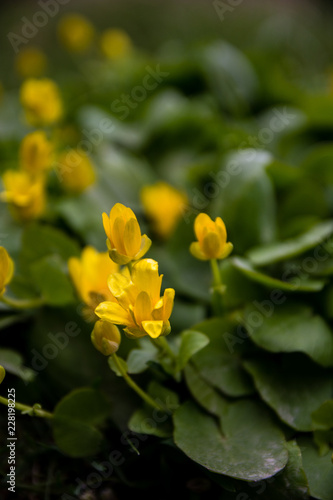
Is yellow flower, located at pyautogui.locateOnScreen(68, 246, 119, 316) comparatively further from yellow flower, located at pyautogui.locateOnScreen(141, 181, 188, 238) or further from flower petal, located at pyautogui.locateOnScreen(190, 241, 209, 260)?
yellow flower, located at pyautogui.locateOnScreen(141, 181, 188, 238)

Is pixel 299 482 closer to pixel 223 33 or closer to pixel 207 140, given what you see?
pixel 207 140

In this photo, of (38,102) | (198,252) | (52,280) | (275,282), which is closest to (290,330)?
(275,282)

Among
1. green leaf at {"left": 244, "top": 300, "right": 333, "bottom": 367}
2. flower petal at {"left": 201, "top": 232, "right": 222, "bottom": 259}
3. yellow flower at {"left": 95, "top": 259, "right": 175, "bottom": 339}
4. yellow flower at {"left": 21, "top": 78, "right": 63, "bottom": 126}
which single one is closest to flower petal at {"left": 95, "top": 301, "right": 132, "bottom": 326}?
yellow flower at {"left": 95, "top": 259, "right": 175, "bottom": 339}

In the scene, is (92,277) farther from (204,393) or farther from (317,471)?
(317,471)

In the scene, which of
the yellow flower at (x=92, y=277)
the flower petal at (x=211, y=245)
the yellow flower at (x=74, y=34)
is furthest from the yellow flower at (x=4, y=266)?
the yellow flower at (x=74, y=34)

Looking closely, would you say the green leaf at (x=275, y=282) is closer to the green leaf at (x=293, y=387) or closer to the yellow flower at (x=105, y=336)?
the green leaf at (x=293, y=387)

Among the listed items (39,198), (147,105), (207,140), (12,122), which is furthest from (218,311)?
(12,122)
